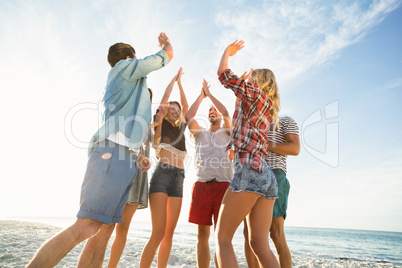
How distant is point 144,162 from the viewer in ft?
8.21

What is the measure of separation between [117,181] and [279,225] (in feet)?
7.01

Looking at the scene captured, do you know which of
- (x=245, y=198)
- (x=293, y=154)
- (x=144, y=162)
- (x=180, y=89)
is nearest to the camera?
(x=245, y=198)

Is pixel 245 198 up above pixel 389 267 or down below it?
above

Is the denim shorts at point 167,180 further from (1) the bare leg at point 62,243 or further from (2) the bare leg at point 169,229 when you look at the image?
(1) the bare leg at point 62,243

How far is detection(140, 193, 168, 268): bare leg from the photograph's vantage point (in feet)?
10.2

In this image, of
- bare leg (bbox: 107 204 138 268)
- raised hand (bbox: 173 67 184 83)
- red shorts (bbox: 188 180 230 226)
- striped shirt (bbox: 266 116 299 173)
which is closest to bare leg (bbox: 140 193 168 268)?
bare leg (bbox: 107 204 138 268)

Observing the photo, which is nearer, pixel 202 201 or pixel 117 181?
pixel 117 181

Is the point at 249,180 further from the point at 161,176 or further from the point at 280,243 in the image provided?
the point at 161,176

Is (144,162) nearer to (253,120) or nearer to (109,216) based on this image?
(109,216)

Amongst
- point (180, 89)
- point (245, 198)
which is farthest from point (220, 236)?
point (180, 89)

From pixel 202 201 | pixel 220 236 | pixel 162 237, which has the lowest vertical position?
pixel 162 237

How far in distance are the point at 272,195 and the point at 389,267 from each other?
8387mm

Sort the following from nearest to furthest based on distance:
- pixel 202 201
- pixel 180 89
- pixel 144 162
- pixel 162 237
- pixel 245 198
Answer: pixel 245 198 < pixel 144 162 < pixel 162 237 < pixel 202 201 < pixel 180 89

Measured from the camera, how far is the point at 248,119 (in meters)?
2.33
